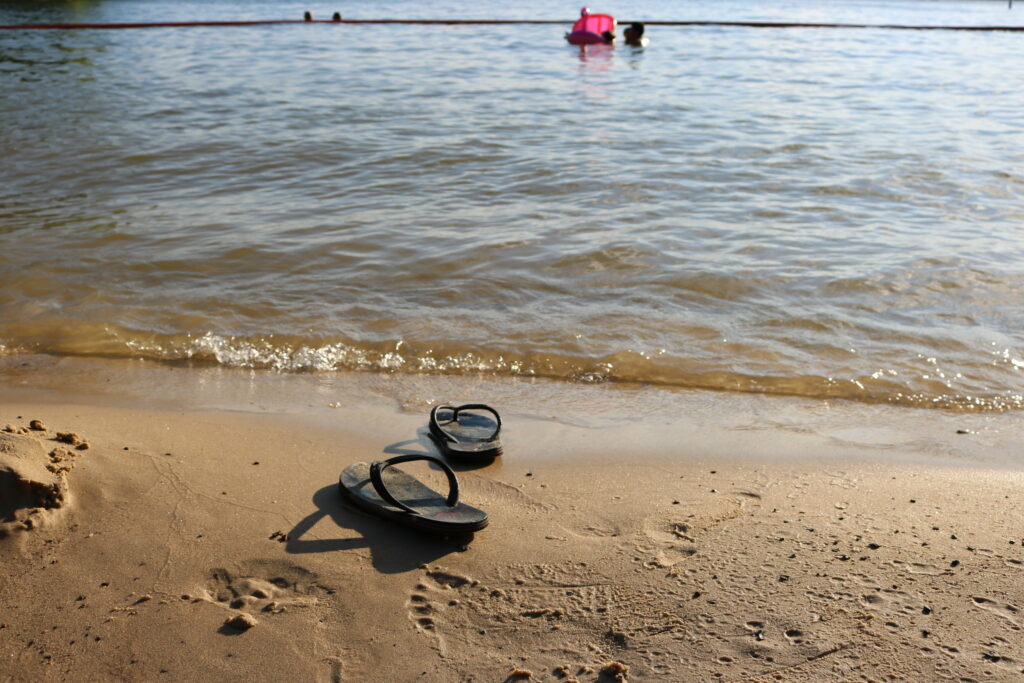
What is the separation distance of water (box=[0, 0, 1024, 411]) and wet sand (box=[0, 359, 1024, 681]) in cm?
88

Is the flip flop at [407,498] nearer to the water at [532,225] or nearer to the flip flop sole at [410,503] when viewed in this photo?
the flip flop sole at [410,503]

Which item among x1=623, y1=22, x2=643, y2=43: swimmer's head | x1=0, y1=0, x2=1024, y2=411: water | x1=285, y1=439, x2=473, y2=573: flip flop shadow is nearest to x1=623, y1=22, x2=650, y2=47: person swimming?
x1=623, y1=22, x2=643, y2=43: swimmer's head

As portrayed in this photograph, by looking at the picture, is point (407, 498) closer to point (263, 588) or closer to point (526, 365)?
point (263, 588)

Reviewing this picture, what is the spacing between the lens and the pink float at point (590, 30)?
54.9 ft

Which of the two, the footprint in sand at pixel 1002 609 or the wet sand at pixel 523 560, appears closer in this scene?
the wet sand at pixel 523 560

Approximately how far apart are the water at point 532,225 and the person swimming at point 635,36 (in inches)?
187

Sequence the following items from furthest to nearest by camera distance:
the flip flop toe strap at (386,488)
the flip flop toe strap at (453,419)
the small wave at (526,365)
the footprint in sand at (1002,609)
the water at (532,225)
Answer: the water at (532,225), the small wave at (526,365), the flip flop toe strap at (453,419), the flip flop toe strap at (386,488), the footprint in sand at (1002,609)

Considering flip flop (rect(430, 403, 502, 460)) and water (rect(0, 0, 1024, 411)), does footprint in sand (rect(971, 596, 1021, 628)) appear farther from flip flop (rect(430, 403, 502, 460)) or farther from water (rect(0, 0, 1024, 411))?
water (rect(0, 0, 1024, 411))

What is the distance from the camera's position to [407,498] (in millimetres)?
2467

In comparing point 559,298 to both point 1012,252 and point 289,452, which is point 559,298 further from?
point 1012,252

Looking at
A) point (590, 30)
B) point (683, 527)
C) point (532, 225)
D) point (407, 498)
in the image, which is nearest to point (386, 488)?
point (407, 498)

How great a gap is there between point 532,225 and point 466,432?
3.08 metres

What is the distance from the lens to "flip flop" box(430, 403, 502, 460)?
2812mm

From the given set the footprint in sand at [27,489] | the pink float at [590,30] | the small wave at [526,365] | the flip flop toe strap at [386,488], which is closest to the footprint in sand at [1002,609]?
the flip flop toe strap at [386,488]
